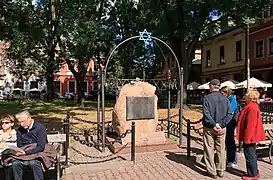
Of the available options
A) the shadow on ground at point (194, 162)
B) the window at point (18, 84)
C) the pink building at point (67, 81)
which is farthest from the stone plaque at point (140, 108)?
the window at point (18, 84)

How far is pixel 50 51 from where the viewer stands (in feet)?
113

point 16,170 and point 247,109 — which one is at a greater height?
point 247,109

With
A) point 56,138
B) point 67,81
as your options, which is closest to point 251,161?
point 56,138

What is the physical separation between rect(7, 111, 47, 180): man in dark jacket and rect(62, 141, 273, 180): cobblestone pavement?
4.04ft

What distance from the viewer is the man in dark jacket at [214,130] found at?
7215 millimetres

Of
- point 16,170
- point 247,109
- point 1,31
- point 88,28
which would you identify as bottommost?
point 16,170

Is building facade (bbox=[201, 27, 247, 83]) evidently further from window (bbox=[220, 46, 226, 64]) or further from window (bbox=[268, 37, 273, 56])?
window (bbox=[268, 37, 273, 56])

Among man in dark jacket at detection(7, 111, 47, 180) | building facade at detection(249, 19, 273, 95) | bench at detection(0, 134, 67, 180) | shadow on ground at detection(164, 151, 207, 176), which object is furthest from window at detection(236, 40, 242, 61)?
man in dark jacket at detection(7, 111, 47, 180)

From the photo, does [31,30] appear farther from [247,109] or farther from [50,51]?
[50,51]

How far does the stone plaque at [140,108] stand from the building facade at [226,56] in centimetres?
2398

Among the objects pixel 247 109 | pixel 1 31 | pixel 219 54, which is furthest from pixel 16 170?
pixel 219 54

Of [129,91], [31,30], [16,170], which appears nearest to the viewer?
[16,170]

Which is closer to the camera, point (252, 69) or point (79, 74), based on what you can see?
point (79, 74)

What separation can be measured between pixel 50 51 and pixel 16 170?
29.1 meters
